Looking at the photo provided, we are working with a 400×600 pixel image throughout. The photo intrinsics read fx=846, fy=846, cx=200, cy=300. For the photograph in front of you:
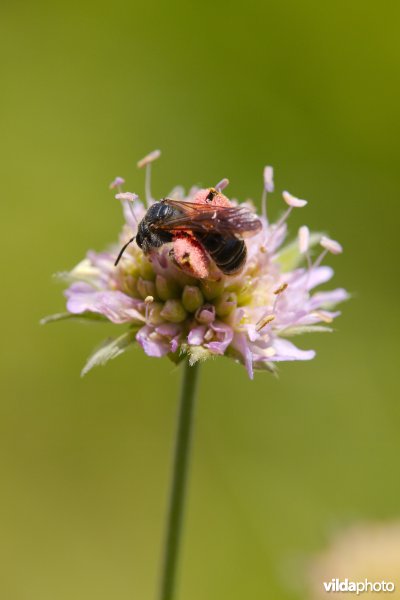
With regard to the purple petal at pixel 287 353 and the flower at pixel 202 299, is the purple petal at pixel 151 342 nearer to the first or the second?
the flower at pixel 202 299

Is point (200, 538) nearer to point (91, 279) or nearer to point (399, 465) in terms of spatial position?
point (399, 465)

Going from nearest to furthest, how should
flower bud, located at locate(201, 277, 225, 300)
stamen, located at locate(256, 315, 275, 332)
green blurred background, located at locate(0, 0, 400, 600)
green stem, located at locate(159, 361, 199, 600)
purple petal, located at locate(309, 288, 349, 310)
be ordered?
green stem, located at locate(159, 361, 199, 600) < stamen, located at locate(256, 315, 275, 332) < flower bud, located at locate(201, 277, 225, 300) < purple petal, located at locate(309, 288, 349, 310) < green blurred background, located at locate(0, 0, 400, 600)

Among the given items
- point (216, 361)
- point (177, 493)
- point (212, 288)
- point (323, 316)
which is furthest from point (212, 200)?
point (216, 361)

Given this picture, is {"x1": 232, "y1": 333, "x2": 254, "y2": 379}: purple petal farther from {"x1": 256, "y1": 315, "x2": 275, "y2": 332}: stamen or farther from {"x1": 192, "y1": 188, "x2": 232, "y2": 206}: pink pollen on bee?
{"x1": 192, "y1": 188, "x2": 232, "y2": 206}: pink pollen on bee

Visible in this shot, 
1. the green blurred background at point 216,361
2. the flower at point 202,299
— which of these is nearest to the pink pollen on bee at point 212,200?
the flower at point 202,299

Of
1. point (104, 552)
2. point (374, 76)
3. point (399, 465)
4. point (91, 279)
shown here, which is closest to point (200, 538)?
point (104, 552)

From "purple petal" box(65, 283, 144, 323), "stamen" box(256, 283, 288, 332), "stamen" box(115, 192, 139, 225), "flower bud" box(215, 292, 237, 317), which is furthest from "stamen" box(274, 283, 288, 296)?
"stamen" box(115, 192, 139, 225)
